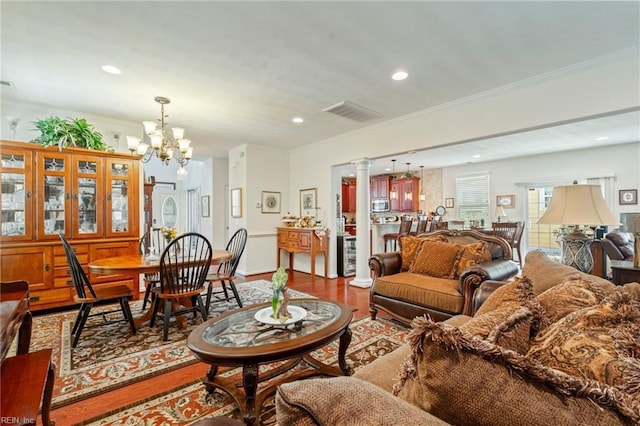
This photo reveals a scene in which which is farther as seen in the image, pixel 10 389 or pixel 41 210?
pixel 41 210

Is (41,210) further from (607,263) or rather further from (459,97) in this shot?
(607,263)

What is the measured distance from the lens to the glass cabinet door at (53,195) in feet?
11.7

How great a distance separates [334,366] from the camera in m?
2.25

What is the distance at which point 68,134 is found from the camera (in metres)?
3.69

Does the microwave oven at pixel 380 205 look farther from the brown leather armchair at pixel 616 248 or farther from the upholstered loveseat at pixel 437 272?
the upholstered loveseat at pixel 437 272

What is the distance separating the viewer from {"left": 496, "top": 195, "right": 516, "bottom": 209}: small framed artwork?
23.8ft

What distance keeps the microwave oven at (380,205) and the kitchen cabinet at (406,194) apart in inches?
11.6

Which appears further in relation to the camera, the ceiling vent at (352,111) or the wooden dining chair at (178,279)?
the ceiling vent at (352,111)

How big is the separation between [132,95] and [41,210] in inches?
70.8

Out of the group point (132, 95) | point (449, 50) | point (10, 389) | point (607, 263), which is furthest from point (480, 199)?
point (10, 389)

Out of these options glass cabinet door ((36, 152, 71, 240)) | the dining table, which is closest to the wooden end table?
the dining table

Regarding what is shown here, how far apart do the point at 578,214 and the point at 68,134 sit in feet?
17.6

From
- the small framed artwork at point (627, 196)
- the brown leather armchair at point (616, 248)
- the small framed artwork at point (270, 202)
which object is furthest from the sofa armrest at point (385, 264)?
the small framed artwork at point (627, 196)

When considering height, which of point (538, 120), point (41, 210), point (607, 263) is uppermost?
point (538, 120)
